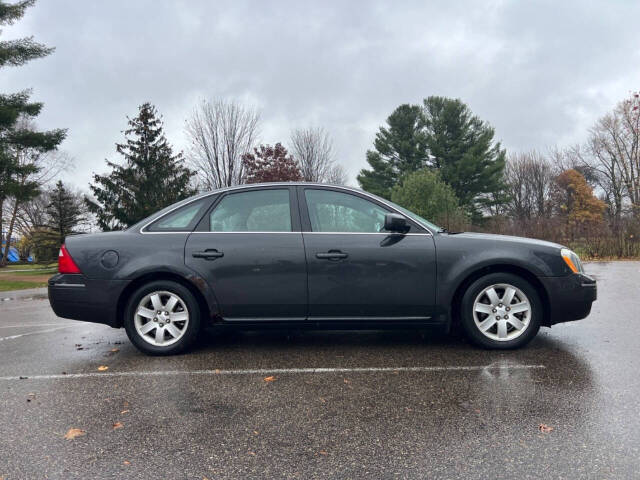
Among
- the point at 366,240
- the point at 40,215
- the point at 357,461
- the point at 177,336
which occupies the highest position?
the point at 40,215

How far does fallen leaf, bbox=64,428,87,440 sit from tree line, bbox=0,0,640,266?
20.5 metres

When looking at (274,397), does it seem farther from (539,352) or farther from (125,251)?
(539,352)

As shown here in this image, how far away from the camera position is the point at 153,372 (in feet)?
13.3

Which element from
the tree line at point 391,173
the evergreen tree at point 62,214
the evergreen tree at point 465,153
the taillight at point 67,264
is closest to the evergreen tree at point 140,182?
the tree line at point 391,173

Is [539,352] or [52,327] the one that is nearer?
[539,352]

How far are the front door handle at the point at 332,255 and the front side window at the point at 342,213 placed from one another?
9.4 inches

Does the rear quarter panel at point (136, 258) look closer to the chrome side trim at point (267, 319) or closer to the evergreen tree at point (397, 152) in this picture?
the chrome side trim at point (267, 319)

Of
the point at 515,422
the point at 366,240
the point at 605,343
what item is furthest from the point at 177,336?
the point at 605,343

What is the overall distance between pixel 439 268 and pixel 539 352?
1.28m

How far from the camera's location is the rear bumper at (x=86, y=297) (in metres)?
4.50

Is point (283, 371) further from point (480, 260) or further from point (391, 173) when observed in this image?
point (391, 173)

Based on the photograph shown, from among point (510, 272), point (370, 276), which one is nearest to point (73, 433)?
point (370, 276)

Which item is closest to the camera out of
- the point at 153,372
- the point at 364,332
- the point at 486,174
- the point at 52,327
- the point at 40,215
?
the point at 153,372

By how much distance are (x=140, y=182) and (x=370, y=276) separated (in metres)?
26.5
